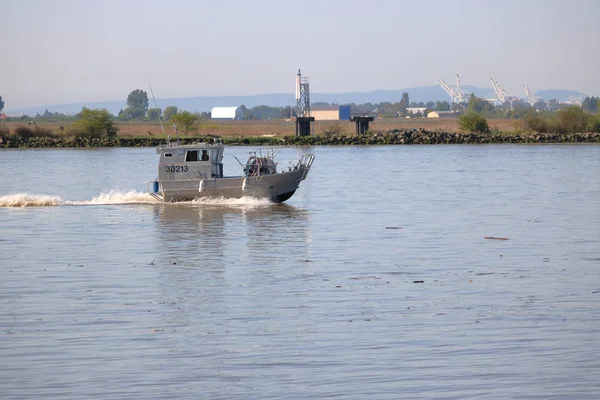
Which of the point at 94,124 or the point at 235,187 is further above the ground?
the point at 94,124

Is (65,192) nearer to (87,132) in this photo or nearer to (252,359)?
(252,359)

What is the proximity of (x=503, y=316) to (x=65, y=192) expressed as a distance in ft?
120

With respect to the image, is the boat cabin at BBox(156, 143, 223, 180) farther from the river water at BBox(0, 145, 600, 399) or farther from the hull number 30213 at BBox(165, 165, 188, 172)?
the river water at BBox(0, 145, 600, 399)

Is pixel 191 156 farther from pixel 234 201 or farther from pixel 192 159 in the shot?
pixel 234 201

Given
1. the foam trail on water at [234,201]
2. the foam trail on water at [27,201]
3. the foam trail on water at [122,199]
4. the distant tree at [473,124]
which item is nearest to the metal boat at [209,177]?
the foam trail on water at [234,201]

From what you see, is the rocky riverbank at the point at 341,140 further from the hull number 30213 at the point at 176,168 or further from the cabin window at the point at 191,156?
the cabin window at the point at 191,156

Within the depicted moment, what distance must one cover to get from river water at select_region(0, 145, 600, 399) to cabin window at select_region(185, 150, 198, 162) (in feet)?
6.22

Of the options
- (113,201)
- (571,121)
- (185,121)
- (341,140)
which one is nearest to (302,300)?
(113,201)

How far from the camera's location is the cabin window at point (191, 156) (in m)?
41.4

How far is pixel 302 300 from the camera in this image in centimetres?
1962

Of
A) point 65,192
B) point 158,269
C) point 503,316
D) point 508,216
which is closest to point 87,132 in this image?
point 65,192

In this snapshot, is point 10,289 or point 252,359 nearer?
point 252,359

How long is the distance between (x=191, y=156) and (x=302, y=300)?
22.6 metres

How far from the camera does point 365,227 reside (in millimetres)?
32812
